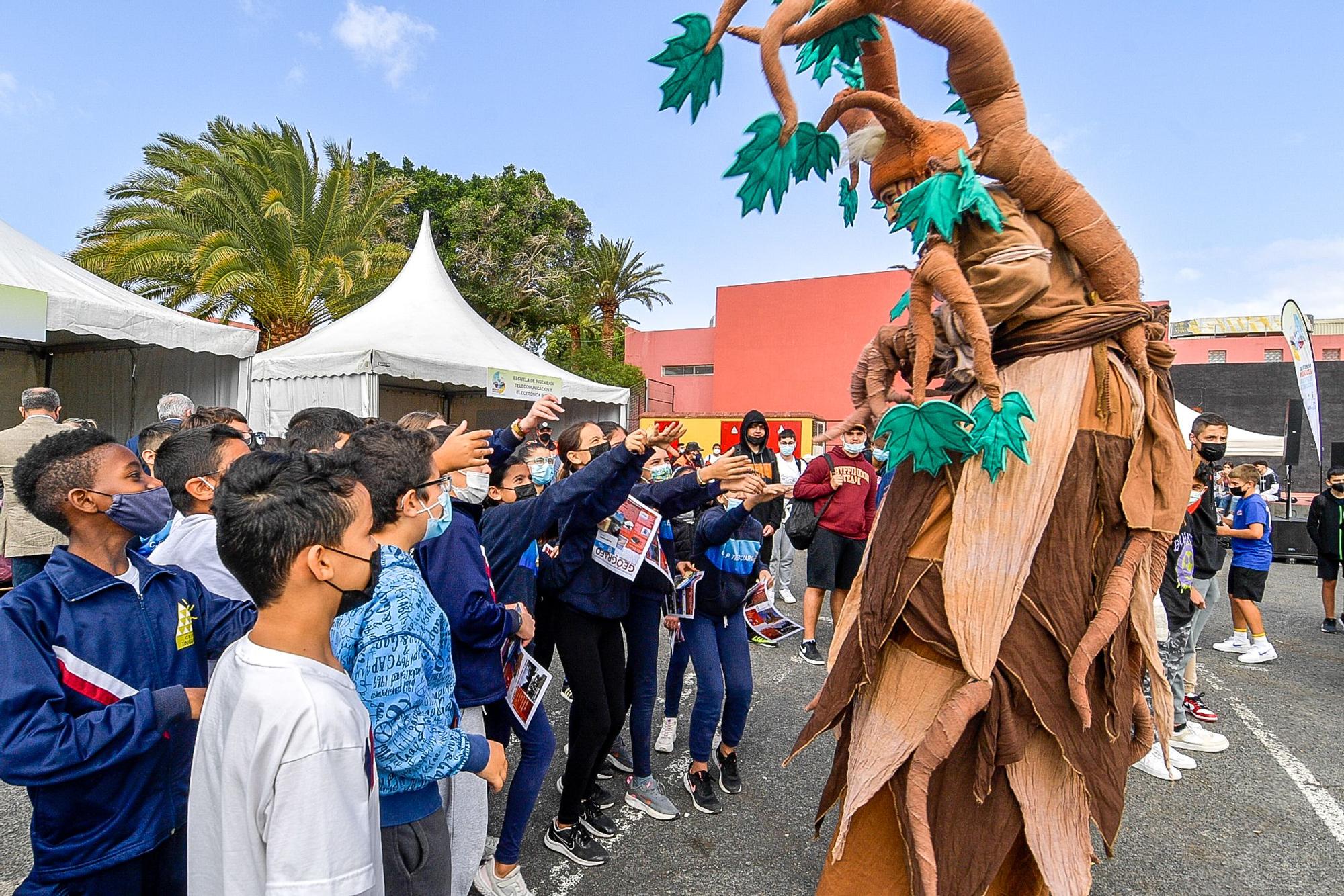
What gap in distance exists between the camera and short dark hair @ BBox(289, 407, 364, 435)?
3.35m

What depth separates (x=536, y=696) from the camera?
2.79 meters

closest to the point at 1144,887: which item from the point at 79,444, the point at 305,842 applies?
the point at 305,842

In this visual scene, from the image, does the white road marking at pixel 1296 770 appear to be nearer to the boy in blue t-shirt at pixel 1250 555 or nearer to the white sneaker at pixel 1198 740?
the white sneaker at pixel 1198 740

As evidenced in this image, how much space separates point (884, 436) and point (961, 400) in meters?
0.27

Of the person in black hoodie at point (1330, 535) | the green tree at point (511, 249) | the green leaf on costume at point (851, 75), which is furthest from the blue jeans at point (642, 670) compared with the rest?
the green tree at point (511, 249)

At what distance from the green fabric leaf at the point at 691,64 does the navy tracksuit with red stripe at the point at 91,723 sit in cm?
187

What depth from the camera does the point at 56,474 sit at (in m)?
1.90

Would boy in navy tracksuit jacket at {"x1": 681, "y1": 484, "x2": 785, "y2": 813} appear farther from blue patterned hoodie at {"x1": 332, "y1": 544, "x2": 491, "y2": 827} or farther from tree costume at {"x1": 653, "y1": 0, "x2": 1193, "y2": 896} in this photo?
blue patterned hoodie at {"x1": 332, "y1": 544, "x2": 491, "y2": 827}

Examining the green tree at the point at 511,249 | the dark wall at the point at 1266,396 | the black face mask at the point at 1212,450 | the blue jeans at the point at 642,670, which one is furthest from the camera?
the green tree at the point at 511,249

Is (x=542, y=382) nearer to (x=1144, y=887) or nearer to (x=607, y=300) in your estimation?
(x=1144, y=887)

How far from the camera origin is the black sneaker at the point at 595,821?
3100 mm

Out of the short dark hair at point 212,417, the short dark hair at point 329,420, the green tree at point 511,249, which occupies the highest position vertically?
the green tree at point 511,249

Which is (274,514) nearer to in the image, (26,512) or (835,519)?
(26,512)

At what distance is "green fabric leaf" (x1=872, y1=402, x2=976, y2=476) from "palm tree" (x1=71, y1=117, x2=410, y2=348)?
44.9ft
